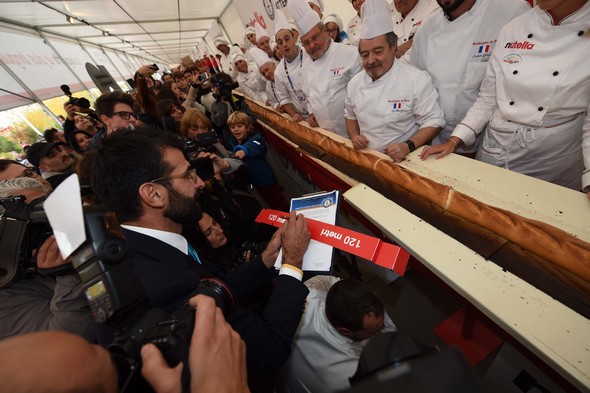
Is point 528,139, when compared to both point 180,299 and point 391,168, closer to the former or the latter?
point 391,168

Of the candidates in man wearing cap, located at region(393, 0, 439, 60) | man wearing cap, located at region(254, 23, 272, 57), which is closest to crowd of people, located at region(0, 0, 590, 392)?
man wearing cap, located at region(393, 0, 439, 60)

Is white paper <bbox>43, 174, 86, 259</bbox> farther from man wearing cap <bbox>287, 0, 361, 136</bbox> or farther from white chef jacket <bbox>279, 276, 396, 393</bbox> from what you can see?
Answer: man wearing cap <bbox>287, 0, 361, 136</bbox>

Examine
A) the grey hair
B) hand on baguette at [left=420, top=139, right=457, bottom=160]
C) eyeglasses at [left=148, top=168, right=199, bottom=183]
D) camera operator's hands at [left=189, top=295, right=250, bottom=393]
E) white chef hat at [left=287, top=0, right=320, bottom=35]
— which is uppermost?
white chef hat at [left=287, top=0, right=320, bottom=35]

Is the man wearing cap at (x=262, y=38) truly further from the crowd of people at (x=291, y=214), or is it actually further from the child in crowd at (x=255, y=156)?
the crowd of people at (x=291, y=214)

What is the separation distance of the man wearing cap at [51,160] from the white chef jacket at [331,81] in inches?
117

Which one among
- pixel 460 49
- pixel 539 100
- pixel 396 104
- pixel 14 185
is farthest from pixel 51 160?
pixel 539 100

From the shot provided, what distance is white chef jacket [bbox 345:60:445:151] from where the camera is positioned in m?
1.83

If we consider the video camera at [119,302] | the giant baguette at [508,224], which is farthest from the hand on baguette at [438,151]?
the video camera at [119,302]

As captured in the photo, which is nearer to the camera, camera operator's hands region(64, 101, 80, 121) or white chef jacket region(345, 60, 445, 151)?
white chef jacket region(345, 60, 445, 151)

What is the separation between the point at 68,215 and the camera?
51 cm

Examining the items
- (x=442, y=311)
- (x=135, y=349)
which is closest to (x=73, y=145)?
(x=135, y=349)

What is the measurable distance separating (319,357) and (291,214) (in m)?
0.73

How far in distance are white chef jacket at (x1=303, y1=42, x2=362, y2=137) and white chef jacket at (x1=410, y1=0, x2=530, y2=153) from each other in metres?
0.75

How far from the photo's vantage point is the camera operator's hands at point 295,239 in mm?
1085
